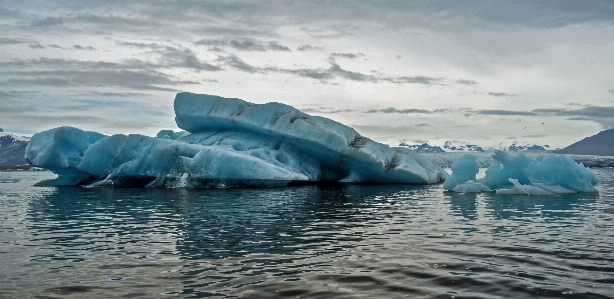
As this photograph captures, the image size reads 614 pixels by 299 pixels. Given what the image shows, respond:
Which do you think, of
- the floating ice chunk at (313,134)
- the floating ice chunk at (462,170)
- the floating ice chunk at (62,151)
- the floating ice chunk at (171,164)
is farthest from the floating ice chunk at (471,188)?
the floating ice chunk at (62,151)

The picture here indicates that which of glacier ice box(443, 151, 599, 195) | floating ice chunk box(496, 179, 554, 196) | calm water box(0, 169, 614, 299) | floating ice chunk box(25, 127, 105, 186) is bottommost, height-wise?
calm water box(0, 169, 614, 299)

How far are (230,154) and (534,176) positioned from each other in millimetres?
12843

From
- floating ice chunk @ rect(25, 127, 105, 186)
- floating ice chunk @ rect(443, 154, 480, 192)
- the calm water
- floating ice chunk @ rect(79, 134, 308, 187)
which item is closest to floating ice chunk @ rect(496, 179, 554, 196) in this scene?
floating ice chunk @ rect(443, 154, 480, 192)

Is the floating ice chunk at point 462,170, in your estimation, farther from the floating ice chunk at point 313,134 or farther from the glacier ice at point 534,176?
the floating ice chunk at point 313,134

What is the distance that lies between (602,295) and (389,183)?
24.0m

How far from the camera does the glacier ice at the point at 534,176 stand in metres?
19.1

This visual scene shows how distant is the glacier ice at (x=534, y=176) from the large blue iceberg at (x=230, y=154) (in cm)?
601

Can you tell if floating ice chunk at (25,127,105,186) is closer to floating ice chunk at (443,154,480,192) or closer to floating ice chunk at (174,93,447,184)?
floating ice chunk at (174,93,447,184)

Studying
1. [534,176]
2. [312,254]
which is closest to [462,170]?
[534,176]

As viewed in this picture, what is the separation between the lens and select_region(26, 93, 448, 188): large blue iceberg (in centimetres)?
2362

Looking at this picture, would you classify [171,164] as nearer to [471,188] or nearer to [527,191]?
[471,188]

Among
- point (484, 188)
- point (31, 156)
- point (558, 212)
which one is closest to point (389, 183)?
point (484, 188)

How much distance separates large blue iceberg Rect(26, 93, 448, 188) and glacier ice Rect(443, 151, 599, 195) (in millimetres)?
6010

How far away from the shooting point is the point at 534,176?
780 inches
